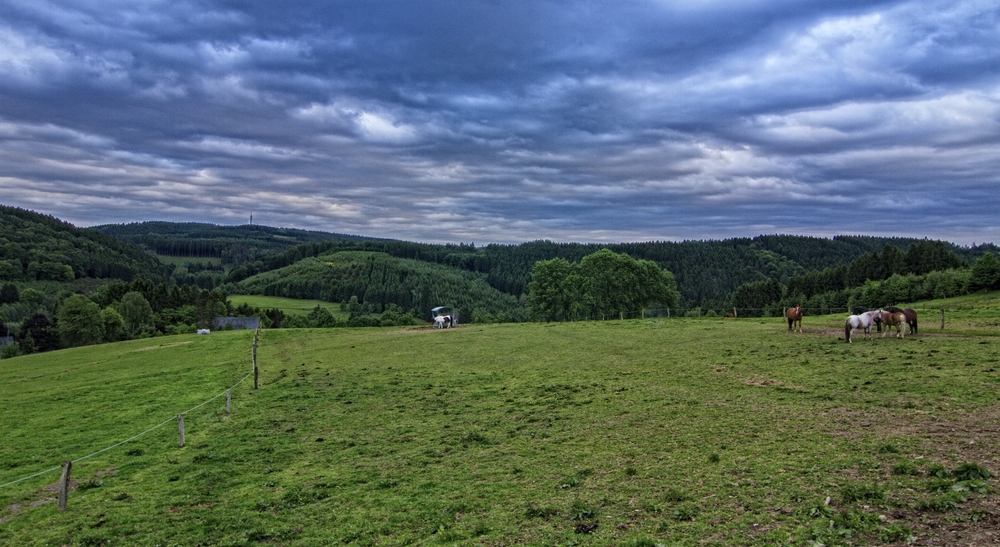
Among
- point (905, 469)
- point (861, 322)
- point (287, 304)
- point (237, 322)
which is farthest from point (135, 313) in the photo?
point (905, 469)

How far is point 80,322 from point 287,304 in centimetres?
8034

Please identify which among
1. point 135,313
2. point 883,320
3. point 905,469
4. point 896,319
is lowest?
point 135,313

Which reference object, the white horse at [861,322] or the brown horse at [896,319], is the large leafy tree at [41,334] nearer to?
the white horse at [861,322]

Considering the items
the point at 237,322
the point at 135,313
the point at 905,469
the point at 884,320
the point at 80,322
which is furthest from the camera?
the point at 237,322

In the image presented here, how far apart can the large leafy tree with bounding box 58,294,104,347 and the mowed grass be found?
69.9 m

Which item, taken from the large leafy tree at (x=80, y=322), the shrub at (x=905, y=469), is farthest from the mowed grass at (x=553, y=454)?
the large leafy tree at (x=80, y=322)

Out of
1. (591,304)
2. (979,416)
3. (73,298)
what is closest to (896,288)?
(591,304)

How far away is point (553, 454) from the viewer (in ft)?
46.4

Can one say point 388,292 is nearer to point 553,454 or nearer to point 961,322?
point 961,322

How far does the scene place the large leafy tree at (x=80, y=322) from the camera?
3366 inches

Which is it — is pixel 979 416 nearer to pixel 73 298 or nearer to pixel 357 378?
pixel 357 378

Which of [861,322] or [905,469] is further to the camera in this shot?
[861,322]

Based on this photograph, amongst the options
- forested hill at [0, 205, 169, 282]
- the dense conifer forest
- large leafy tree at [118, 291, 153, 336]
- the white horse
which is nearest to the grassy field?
the dense conifer forest

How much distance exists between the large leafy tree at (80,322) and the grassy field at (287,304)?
6067cm
